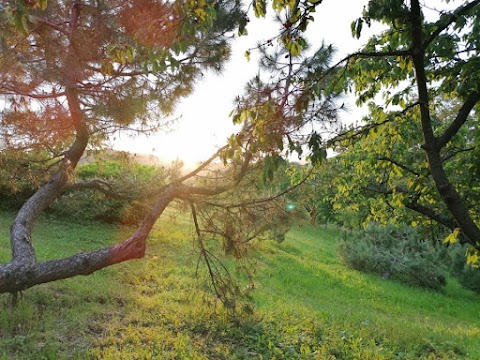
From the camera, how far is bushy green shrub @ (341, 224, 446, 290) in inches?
622

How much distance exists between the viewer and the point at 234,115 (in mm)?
2875

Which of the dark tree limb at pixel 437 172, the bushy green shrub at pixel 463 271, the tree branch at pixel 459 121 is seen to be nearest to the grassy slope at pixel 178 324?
the dark tree limb at pixel 437 172

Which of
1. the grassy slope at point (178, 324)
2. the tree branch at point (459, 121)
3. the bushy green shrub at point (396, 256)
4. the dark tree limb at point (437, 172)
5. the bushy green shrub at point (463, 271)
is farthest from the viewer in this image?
the bushy green shrub at point (396, 256)

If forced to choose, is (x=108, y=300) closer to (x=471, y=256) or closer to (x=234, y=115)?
(x=234, y=115)

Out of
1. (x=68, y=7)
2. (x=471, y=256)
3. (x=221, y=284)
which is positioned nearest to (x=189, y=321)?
(x=221, y=284)

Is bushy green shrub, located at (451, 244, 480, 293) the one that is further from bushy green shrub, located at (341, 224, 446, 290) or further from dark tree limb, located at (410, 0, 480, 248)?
dark tree limb, located at (410, 0, 480, 248)

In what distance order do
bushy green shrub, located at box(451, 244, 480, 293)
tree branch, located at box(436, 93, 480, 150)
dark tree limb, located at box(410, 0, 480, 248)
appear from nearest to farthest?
dark tree limb, located at box(410, 0, 480, 248)
tree branch, located at box(436, 93, 480, 150)
bushy green shrub, located at box(451, 244, 480, 293)

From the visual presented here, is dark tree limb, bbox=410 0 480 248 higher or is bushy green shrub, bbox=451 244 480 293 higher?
dark tree limb, bbox=410 0 480 248

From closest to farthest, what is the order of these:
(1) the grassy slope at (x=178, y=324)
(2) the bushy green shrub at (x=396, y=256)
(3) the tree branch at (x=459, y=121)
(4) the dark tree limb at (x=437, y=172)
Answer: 1. (4) the dark tree limb at (x=437, y=172)
2. (3) the tree branch at (x=459, y=121)
3. (1) the grassy slope at (x=178, y=324)
4. (2) the bushy green shrub at (x=396, y=256)

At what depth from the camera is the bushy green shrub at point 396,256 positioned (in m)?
15.8

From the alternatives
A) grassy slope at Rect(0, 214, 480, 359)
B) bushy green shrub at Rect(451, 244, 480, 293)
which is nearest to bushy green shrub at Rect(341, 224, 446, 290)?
bushy green shrub at Rect(451, 244, 480, 293)

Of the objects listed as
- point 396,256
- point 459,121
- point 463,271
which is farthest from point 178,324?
point 463,271

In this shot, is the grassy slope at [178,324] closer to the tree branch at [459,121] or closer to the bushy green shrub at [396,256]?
the tree branch at [459,121]

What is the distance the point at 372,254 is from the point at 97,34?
1392 cm
